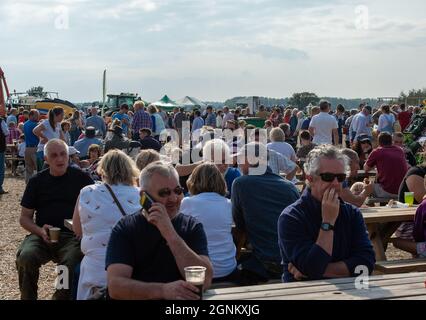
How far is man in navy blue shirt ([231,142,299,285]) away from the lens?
4.34m

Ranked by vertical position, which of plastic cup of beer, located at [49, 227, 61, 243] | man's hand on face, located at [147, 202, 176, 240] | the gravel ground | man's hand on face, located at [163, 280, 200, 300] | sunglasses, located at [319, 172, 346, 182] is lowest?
the gravel ground

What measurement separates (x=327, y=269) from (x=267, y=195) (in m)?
1.28

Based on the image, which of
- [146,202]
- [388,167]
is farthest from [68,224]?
[388,167]

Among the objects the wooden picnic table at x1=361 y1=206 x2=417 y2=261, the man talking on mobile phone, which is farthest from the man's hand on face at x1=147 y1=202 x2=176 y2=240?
the wooden picnic table at x1=361 y1=206 x2=417 y2=261

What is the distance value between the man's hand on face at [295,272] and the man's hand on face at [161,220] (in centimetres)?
77

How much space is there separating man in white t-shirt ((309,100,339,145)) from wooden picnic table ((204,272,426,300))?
8.66 metres

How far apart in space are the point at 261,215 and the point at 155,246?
5.12 ft

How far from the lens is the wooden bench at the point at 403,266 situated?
4.62m

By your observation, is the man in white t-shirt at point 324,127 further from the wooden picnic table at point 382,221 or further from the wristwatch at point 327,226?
the wristwatch at point 327,226

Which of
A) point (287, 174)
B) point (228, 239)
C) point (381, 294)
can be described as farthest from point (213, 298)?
point (287, 174)

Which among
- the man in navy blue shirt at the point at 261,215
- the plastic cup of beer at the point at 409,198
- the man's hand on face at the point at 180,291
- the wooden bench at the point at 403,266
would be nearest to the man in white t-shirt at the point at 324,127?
the plastic cup of beer at the point at 409,198

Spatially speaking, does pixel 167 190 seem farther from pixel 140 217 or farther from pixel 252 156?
pixel 252 156

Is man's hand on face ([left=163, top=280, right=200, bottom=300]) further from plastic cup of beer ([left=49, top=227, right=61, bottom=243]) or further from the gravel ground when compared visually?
the gravel ground

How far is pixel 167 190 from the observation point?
3.05 metres
